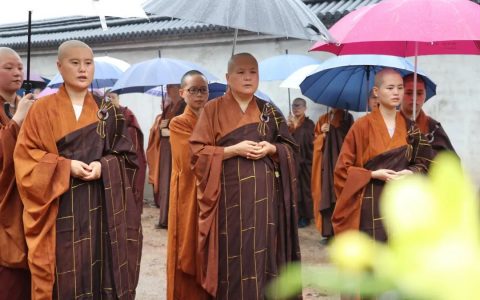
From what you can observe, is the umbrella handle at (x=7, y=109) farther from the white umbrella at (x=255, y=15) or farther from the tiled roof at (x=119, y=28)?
the tiled roof at (x=119, y=28)

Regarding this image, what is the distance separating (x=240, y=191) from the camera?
12.0ft

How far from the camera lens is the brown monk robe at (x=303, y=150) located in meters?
8.50

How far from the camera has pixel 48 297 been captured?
3199 millimetres

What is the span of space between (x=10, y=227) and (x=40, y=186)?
1.12 feet

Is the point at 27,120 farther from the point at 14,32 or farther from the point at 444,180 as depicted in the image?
the point at 14,32

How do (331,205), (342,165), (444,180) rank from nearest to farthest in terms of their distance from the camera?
(444,180), (342,165), (331,205)

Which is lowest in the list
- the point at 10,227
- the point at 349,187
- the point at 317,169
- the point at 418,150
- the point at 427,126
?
the point at 317,169


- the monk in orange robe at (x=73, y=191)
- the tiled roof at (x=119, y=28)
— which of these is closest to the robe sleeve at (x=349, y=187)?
the monk in orange robe at (x=73, y=191)

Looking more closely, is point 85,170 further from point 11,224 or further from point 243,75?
point 243,75

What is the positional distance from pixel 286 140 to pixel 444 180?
11.5ft

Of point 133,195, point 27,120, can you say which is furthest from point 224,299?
point 27,120

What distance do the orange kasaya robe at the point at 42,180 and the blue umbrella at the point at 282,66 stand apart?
15.2 ft

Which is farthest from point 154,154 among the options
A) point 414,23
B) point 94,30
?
point 414,23

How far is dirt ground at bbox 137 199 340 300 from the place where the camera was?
523 centimetres
